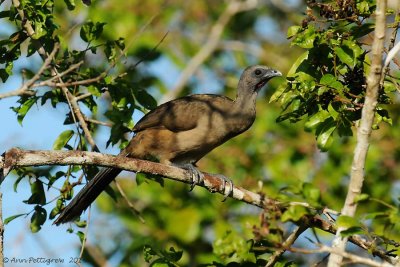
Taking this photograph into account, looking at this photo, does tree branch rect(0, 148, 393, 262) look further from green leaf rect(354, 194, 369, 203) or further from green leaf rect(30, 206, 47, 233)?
green leaf rect(30, 206, 47, 233)

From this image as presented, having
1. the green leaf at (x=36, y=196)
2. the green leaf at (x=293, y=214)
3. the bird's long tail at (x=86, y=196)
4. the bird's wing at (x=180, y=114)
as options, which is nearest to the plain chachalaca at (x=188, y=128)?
the bird's wing at (x=180, y=114)

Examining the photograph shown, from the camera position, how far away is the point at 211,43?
420 inches

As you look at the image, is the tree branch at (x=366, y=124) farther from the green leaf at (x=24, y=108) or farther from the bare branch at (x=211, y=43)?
the bare branch at (x=211, y=43)

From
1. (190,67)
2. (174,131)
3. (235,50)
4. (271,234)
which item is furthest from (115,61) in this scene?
(235,50)

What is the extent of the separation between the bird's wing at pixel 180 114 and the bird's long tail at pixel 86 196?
0.51 meters

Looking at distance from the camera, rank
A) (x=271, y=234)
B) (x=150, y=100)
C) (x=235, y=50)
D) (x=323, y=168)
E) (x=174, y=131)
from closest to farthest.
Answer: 1. (x=271, y=234)
2. (x=150, y=100)
3. (x=174, y=131)
4. (x=323, y=168)
5. (x=235, y=50)

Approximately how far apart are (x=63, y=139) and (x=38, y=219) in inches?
22.4

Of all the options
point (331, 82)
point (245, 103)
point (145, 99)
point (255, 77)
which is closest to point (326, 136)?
point (331, 82)

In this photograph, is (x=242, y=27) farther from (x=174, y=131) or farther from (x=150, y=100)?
(x=150, y=100)

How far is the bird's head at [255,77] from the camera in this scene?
685 centimetres

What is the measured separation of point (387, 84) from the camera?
4.47 metres

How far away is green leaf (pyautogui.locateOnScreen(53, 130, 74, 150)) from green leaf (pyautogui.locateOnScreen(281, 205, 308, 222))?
2.40 m

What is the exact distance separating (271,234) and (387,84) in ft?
4.67

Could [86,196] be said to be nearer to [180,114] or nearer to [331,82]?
[180,114]
